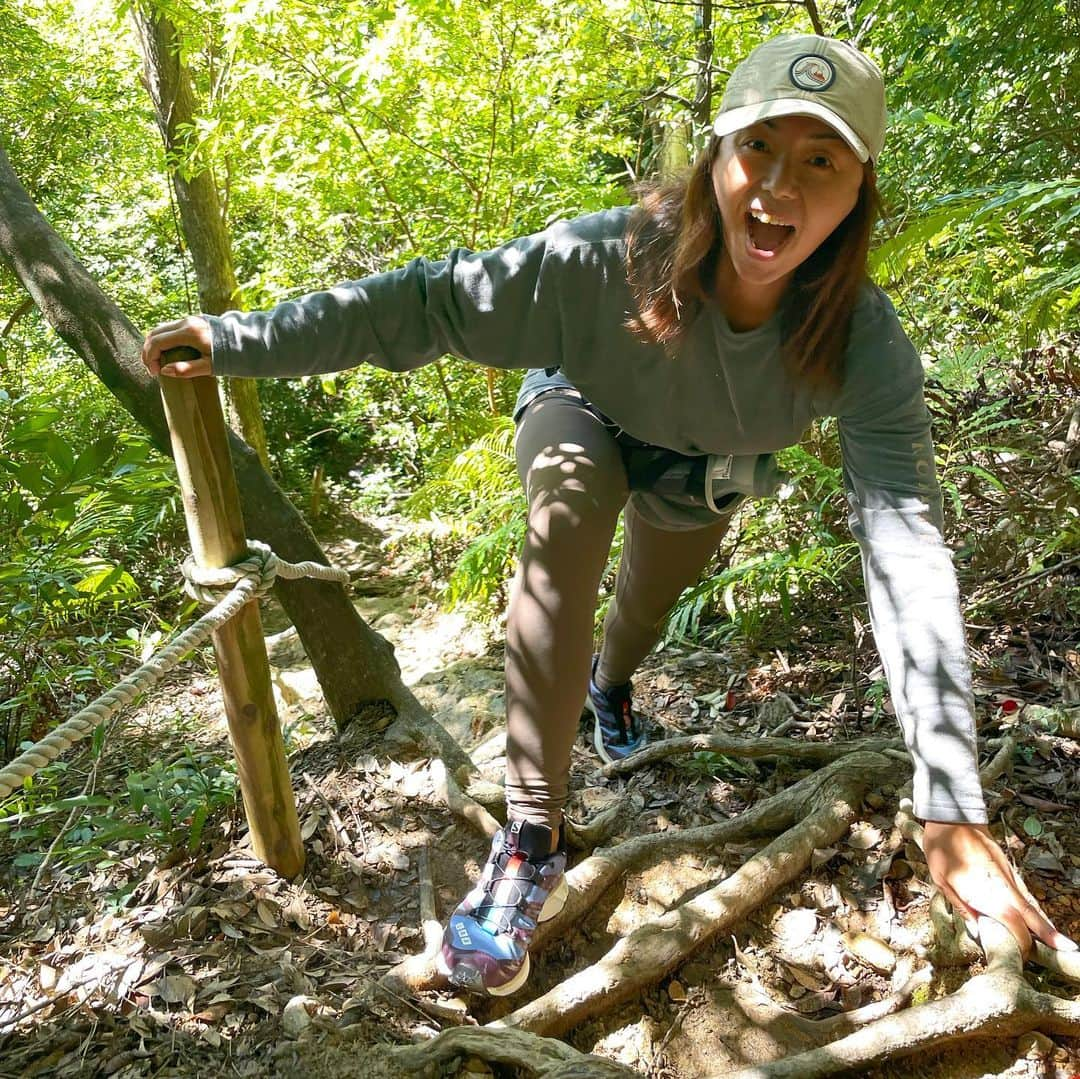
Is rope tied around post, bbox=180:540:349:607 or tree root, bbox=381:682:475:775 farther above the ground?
rope tied around post, bbox=180:540:349:607

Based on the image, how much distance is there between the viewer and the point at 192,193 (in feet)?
22.0

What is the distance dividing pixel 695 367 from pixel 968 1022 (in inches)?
55.0

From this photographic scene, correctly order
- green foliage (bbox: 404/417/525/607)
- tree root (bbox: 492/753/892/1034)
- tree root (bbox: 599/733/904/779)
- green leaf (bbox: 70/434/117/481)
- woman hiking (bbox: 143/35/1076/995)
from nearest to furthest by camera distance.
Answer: woman hiking (bbox: 143/35/1076/995), tree root (bbox: 492/753/892/1034), tree root (bbox: 599/733/904/779), green leaf (bbox: 70/434/117/481), green foliage (bbox: 404/417/525/607)

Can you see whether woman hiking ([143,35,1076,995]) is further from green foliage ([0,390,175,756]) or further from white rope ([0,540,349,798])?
green foliage ([0,390,175,756])

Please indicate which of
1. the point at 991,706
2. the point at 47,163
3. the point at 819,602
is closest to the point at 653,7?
the point at 819,602

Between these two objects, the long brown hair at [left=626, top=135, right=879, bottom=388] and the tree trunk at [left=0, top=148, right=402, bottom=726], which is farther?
the tree trunk at [left=0, top=148, right=402, bottom=726]

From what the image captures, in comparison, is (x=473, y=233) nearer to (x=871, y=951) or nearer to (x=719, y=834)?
(x=719, y=834)

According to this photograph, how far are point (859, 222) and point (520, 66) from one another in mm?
3843

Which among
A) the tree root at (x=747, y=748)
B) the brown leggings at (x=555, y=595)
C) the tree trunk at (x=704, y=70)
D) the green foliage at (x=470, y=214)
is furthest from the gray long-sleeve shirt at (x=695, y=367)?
the tree trunk at (x=704, y=70)

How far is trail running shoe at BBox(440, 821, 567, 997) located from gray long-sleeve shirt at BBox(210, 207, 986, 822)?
84 cm

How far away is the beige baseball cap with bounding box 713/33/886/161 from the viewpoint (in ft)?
5.29

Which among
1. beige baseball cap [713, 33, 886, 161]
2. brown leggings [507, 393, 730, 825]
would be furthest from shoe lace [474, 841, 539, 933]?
beige baseball cap [713, 33, 886, 161]

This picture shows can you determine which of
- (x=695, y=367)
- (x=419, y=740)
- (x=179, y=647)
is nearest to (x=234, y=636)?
(x=179, y=647)

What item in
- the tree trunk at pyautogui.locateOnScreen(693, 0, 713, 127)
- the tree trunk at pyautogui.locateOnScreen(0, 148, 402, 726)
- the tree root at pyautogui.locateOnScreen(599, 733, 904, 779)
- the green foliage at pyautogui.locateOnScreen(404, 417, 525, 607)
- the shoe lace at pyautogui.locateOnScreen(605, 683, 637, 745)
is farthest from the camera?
the tree trunk at pyautogui.locateOnScreen(693, 0, 713, 127)
